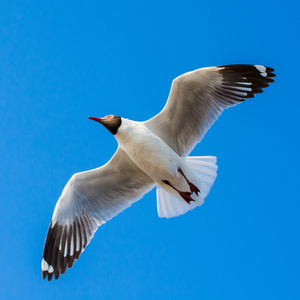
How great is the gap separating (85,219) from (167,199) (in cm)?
101

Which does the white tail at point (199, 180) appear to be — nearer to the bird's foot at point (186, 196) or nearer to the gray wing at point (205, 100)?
the bird's foot at point (186, 196)

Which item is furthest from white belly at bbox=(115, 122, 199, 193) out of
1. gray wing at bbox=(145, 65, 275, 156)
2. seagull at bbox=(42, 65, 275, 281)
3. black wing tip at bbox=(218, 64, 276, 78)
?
black wing tip at bbox=(218, 64, 276, 78)

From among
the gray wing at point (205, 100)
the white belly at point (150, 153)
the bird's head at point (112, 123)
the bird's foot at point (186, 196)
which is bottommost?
the bird's foot at point (186, 196)

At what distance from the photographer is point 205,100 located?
5438 millimetres

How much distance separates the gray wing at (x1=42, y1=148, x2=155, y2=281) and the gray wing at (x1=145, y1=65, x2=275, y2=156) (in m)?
0.62

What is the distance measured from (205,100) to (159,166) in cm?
92

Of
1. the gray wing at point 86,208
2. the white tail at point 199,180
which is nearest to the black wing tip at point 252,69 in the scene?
the white tail at point 199,180

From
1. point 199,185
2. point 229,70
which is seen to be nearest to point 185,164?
point 199,185

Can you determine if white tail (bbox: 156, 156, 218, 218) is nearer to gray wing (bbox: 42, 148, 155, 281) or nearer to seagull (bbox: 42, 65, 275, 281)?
seagull (bbox: 42, 65, 275, 281)

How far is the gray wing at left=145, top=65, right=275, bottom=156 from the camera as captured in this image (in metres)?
5.36

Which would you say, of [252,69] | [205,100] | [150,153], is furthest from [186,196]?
[252,69]

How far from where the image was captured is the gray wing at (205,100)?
536 cm

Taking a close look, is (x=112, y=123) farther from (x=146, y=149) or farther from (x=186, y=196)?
(x=186, y=196)

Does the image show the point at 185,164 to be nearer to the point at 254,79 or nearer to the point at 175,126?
the point at 175,126
